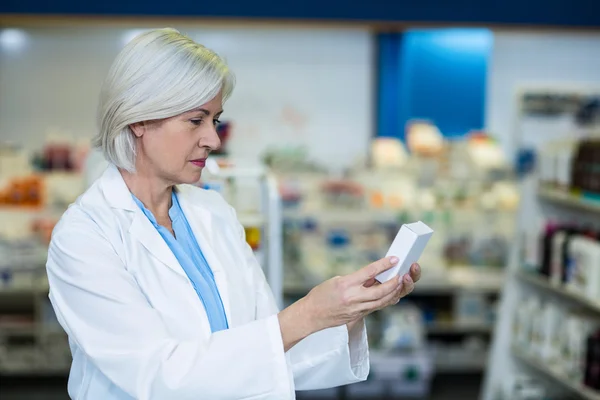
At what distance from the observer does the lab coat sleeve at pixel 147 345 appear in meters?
1.80

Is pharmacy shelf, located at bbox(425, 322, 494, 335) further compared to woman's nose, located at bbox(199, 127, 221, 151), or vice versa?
pharmacy shelf, located at bbox(425, 322, 494, 335)

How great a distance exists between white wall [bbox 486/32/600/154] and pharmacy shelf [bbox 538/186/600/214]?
5.80 metres

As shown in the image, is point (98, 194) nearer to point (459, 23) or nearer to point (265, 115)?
point (459, 23)

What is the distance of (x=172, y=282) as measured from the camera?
201 centimetres

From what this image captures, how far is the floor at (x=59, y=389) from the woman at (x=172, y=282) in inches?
180

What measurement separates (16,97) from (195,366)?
788 centimetres

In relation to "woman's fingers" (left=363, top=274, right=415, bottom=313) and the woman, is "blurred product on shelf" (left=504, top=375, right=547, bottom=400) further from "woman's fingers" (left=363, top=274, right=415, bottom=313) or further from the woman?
"woman's fingers" (left=363, top=274, right=415, bottom=313)

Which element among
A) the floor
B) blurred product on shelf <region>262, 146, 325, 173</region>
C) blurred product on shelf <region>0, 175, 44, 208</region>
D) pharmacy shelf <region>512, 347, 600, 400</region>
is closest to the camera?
pharmacy shelf <region>512, 347, 600, 400</region>

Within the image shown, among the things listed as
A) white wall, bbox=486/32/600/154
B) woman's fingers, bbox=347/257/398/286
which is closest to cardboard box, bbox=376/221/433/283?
woman's fingers, bbox=347/257/398/286

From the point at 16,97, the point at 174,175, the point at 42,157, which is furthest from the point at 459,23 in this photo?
the point at 16,97

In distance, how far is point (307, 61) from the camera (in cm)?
962

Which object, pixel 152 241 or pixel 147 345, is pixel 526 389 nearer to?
pixel 152 241

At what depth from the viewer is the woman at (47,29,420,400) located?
1.81 meters

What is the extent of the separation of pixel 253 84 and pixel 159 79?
7.62 metres
